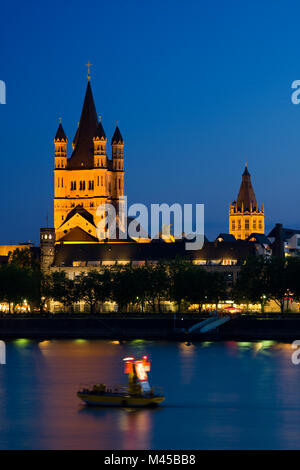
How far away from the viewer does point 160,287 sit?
457ft

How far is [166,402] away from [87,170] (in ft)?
419


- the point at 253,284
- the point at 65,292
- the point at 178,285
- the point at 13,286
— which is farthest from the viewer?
the point at 65,292

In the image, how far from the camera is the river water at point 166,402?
2315 inches

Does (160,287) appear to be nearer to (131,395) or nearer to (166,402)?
(166,402)

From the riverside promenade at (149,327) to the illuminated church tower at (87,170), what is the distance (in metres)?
64.6

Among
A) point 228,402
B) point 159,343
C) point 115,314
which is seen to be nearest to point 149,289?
point 115,314

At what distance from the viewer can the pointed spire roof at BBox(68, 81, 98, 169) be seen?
196m

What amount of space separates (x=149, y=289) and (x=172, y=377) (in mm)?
56705

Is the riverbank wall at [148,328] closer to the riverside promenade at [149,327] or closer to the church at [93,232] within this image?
the riverside promenade at [149,327]

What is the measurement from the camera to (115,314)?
132250 millimetres

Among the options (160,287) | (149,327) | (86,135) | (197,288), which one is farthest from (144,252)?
(149,327)

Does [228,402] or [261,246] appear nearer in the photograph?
[228,402]

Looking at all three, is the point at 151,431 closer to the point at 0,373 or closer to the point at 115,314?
the point at 0,373

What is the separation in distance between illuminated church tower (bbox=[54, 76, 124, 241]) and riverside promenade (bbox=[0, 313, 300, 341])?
212ft
